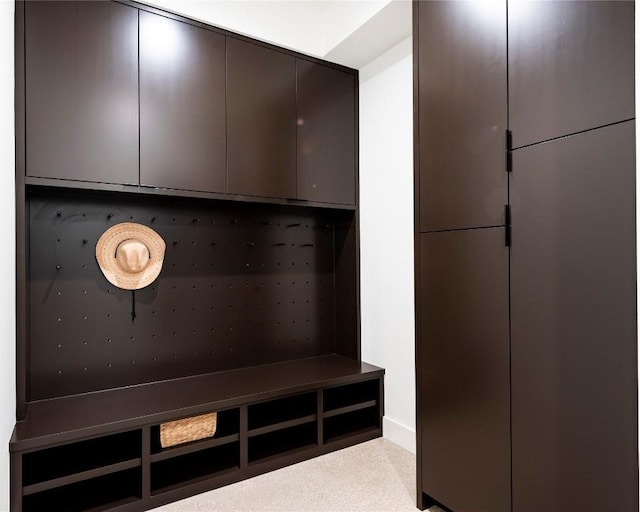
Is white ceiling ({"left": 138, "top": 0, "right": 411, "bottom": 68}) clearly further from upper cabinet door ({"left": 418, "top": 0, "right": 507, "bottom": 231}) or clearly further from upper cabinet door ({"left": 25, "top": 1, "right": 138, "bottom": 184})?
upper cabinet door ({"left": 418, "top": 0, "right": 507, "bottom": 231})

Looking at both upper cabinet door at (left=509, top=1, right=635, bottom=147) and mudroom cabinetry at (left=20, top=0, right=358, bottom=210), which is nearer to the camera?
upper cabinet door at (left=509, top=1, right=635, bottom=147)

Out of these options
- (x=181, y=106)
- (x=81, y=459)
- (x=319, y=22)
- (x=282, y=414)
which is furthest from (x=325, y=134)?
(x=81, y=459)

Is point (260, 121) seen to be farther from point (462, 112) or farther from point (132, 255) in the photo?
point (462, 112)

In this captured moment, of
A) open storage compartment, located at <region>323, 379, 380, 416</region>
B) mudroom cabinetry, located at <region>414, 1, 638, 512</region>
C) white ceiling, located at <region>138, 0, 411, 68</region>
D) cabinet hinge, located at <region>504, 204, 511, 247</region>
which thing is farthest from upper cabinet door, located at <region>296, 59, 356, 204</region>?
cabinet hinge, located at <region>504, 204, 511, 247</region>

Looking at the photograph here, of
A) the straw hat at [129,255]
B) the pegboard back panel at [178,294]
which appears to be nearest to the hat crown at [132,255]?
the straw hat at [129,255]

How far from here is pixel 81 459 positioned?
2.01 m

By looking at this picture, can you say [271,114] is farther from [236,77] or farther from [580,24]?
[580,24]

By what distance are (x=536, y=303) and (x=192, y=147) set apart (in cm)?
178

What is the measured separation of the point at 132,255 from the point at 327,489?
1.56m

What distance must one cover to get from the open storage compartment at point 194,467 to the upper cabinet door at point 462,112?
159 cm

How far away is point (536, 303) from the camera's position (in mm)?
1437

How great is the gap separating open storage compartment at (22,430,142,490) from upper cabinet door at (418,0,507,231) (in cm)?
174

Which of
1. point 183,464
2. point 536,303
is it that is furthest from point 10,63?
point 536,303

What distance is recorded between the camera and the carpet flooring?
1.93 meters
